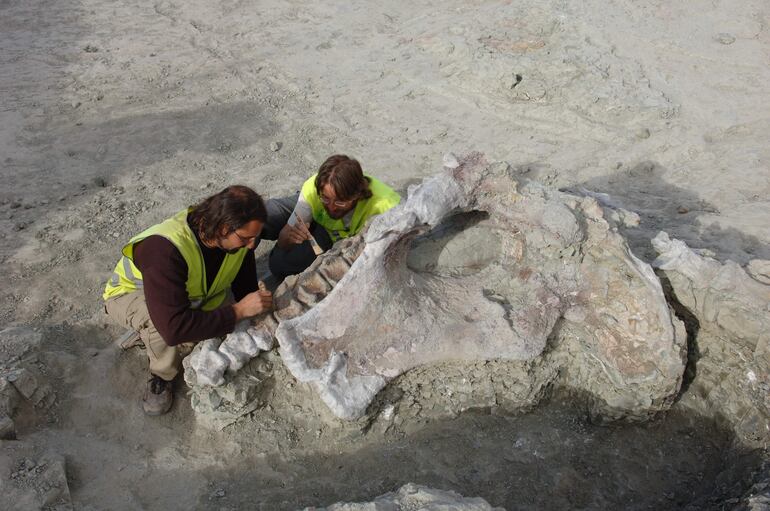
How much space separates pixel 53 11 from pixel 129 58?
7.04ft

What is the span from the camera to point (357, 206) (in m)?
3.38

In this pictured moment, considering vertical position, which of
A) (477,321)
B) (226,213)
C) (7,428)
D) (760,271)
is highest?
(226,213)

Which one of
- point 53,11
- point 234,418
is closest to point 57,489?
point 234,418

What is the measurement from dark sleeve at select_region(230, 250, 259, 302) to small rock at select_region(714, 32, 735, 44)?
5.52 meters

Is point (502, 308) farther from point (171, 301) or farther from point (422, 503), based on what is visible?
point (171, 301)

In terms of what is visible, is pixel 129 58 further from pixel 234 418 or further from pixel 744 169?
pixel 744 169

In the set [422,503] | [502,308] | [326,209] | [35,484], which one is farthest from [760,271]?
[35,484]

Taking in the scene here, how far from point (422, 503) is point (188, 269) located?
1.44 meters

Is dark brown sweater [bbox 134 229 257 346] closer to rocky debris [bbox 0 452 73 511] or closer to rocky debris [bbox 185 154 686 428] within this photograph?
rocky debris [bbox 185 154 686 428]

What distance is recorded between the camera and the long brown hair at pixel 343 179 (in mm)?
3137

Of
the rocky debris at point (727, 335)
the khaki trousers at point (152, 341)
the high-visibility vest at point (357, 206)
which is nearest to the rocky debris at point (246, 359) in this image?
the khaki trousers at point (152, 341)

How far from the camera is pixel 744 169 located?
480cm

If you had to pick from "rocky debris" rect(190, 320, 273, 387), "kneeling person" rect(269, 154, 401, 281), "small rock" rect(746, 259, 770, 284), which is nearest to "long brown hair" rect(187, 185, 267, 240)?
"rocky debris" rect(190, 320, 273, 387)

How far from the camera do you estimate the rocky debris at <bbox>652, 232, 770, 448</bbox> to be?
242 centimetres
